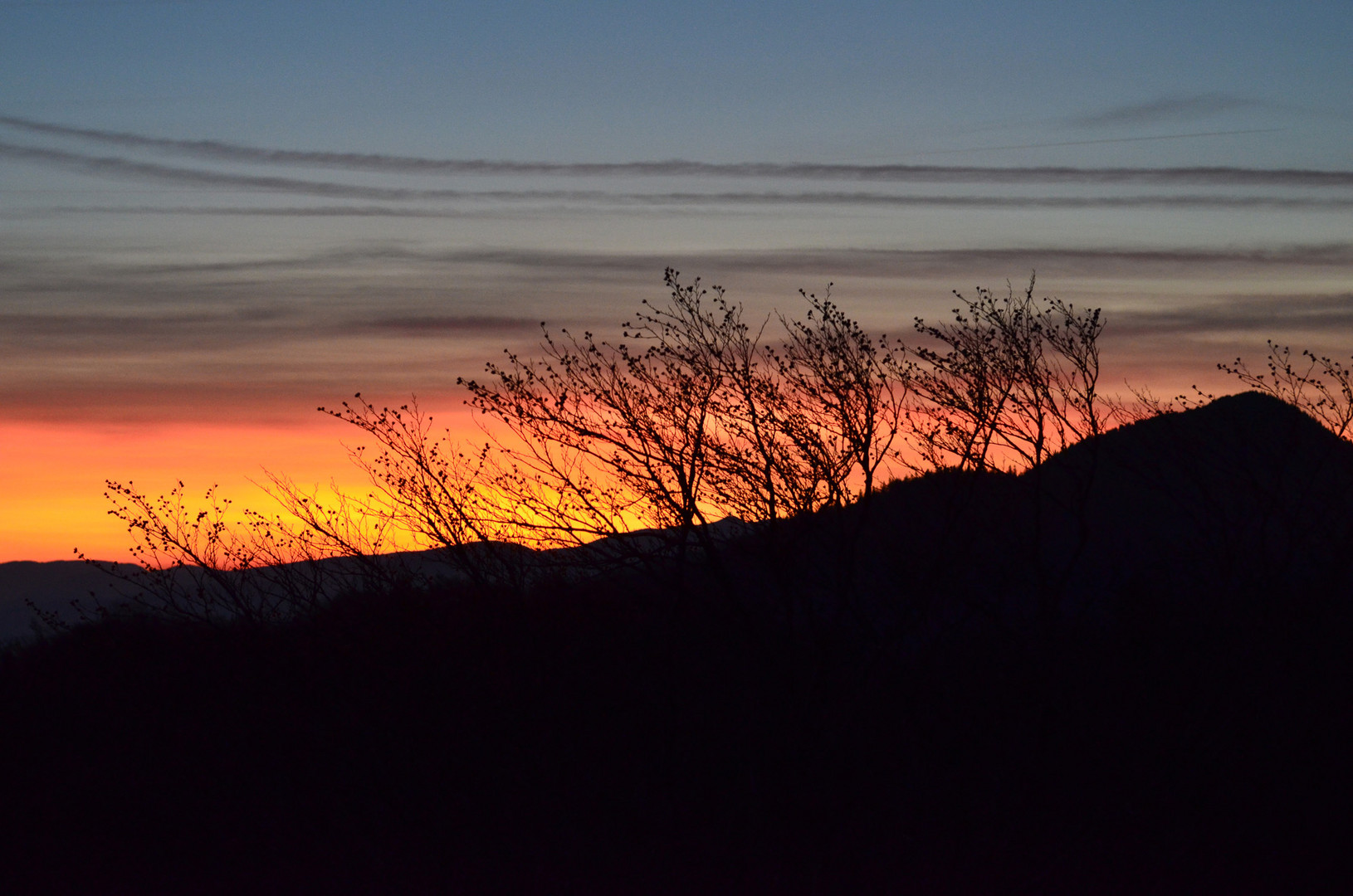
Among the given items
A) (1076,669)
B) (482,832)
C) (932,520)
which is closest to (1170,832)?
(1076,669)

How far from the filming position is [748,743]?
1377cm

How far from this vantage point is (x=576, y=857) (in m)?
12.3

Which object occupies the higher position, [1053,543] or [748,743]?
[1053,543]

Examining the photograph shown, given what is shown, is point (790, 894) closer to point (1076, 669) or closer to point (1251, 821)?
point (1251, 821)

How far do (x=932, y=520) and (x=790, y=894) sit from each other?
12.3 meters

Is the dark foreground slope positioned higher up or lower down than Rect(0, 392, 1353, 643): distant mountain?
lower down

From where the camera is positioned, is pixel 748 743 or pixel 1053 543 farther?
pixel 1053 543

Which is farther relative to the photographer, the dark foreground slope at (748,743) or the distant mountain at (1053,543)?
the distant mountain at (1053,543)

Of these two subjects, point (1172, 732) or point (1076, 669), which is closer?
point (1172, 732)

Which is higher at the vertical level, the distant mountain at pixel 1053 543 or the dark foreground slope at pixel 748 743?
the distant mountain at pixel 1053 543

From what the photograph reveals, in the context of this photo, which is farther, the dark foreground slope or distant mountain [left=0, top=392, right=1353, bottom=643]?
distant mountain [left=0, top=392, right=1353, bottom=643]

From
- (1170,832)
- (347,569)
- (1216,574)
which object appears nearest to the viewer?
(1170,832)

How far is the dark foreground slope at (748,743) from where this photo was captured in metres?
12.1

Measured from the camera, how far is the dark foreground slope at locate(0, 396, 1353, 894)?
12.1 metres
